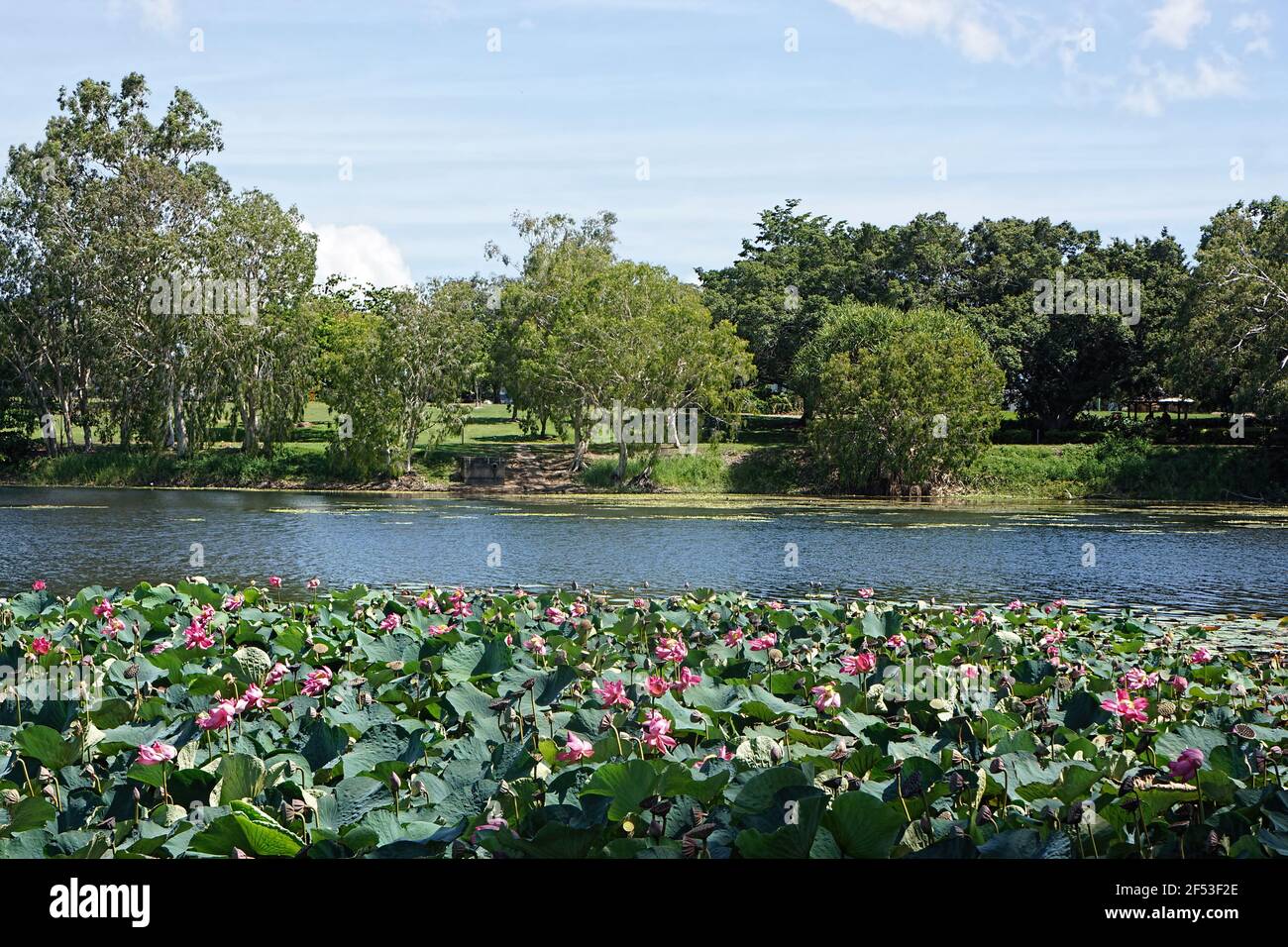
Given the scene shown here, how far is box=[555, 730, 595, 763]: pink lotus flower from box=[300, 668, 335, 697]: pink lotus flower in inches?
84.3

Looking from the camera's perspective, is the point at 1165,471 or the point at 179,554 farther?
the point at 1165,471

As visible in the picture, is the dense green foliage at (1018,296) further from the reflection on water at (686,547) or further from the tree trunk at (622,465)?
the reflection on water at (686,547)

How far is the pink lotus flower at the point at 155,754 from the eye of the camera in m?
5.06

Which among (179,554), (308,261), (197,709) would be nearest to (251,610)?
(197,709)

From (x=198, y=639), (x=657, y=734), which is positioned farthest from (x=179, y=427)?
(x=657, y=734)

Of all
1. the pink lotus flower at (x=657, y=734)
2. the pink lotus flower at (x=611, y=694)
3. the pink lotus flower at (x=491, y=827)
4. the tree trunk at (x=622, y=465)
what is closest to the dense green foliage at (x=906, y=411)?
the tree trunk at (x=622, y=465)

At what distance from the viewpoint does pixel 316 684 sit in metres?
7.39

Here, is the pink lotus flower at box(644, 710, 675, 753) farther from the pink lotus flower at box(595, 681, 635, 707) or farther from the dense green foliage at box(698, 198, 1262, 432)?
the dense green foliage at box(698, 198, 1262, 432)

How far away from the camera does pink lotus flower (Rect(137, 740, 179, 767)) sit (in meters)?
5.06

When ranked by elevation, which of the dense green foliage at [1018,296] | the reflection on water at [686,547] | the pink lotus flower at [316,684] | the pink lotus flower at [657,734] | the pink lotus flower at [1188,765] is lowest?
the reflection on water at [686,547]

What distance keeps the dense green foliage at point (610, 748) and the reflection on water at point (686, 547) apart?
31.8 ft
